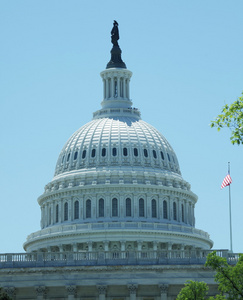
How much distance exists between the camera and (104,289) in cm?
12475

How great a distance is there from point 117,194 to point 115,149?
9.83m

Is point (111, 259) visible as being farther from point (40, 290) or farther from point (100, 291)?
point (40, 290)

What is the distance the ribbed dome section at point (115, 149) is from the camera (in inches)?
7215

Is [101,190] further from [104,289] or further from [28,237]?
[104,289]

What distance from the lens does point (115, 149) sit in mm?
184125

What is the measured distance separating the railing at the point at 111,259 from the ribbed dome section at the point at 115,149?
5461cm

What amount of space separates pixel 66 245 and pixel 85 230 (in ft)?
15.7

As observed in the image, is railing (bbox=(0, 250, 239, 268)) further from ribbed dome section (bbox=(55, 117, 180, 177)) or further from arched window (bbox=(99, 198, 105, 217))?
ribbed dome section (bbox=(55, 117, 180, 177))

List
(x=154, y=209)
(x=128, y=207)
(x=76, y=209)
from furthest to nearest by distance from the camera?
(x=76, y=209)
(x=154, y=209)
(x=128, y=207)

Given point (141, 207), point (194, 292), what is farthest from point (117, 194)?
point (194, 292)

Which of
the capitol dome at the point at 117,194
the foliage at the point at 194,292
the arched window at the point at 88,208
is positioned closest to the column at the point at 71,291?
the foliage at the point at 194,292

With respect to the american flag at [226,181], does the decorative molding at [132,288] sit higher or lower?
lower

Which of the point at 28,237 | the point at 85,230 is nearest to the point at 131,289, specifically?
the point at 85,230

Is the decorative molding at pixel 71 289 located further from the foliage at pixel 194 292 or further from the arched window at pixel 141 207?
the arched window at pixel 141 207
